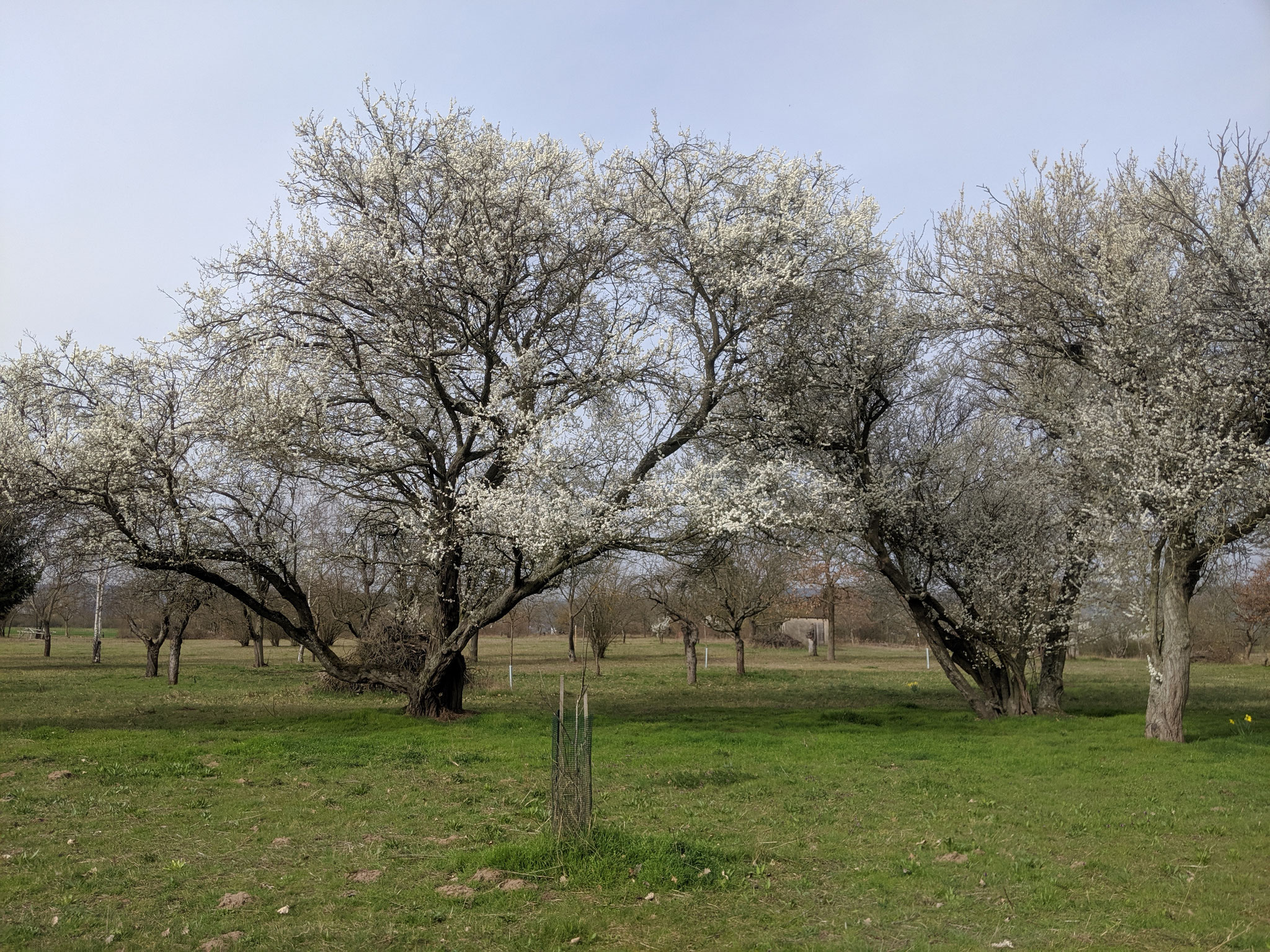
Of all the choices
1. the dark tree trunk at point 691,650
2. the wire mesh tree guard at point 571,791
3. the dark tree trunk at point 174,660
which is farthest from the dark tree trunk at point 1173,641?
the dark tree trunk at point 174,660

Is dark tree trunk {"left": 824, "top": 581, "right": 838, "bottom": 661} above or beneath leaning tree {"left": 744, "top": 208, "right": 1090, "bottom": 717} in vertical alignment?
beneath

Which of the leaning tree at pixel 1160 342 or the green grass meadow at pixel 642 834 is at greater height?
the leaning tree at pixel 1160 342

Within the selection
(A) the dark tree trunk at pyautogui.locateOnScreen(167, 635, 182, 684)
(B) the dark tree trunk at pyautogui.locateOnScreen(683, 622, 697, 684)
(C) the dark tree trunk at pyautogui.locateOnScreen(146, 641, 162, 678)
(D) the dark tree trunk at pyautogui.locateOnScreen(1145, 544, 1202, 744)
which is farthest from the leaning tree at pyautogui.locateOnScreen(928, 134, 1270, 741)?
(C) the dark tree trunk at pyautogui.locateOnScreen(146, 641, 162, 678)

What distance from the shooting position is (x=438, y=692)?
1667 cm

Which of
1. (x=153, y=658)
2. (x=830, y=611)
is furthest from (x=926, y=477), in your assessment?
(x=830, y=611)

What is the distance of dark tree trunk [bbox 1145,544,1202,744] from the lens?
1388 centimetres

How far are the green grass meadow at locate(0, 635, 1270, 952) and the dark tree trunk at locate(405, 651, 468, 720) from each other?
0.64 meters

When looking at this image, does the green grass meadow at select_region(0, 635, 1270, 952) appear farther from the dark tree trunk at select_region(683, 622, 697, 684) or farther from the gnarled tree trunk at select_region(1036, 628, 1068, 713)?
the dark tree trunk at select_region(683, 622, 697, 684)

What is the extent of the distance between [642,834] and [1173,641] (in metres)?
10.8

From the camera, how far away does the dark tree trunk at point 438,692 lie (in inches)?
648

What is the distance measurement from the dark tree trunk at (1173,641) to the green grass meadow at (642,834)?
0.58 metres

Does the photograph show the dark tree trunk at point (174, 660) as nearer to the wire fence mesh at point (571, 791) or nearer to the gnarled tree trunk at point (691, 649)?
the gnarled tree trunk at point (691, 649)

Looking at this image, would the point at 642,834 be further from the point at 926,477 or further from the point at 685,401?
the point at 926,477

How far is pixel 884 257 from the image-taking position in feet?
54.2
